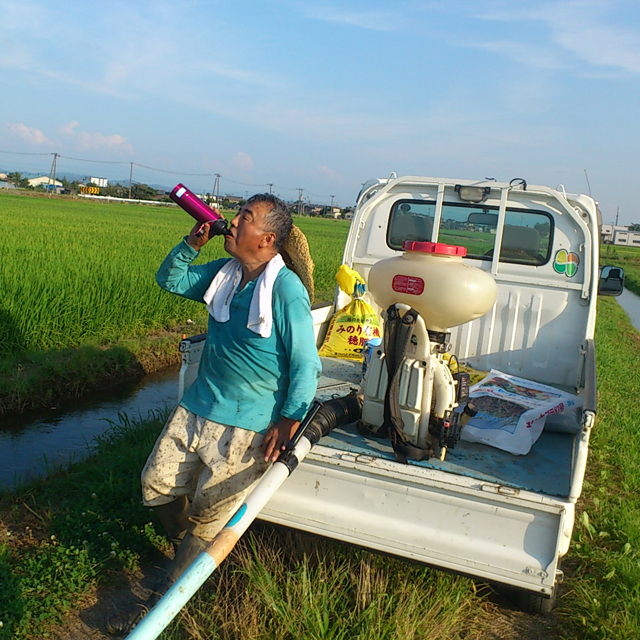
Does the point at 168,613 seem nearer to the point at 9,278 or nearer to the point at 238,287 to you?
the point at 238,287

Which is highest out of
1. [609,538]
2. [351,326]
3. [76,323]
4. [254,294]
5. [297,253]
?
[297,253]

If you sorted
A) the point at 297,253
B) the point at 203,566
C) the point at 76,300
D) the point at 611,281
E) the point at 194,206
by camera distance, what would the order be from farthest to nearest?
the point at 76,300 < the point at 611,281 < the point at 297,253 < the point at 194,206 < the point at 203,566

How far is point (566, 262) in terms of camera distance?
5.00 meters

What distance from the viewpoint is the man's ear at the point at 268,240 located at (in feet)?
9.06

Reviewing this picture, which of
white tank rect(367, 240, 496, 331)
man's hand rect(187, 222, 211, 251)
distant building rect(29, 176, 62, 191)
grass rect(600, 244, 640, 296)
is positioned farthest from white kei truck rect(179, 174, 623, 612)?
distant building rect(29, 176, 62, 191)

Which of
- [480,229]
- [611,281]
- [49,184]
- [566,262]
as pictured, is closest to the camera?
[611,281]

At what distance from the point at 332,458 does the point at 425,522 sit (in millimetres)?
474

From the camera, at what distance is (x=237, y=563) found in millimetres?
3227

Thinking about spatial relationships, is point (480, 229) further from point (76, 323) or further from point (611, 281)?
point (76, 323)

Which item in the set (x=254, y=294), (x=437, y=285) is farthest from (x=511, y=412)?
(x=254, y=294)

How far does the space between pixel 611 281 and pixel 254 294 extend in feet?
10.8

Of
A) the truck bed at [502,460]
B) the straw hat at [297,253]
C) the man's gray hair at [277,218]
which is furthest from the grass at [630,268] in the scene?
the man's gray hair at [277,218]

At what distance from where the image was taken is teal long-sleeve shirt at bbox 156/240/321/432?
8.77 feet

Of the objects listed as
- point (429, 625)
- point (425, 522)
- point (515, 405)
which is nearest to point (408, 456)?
point (425, 522)
